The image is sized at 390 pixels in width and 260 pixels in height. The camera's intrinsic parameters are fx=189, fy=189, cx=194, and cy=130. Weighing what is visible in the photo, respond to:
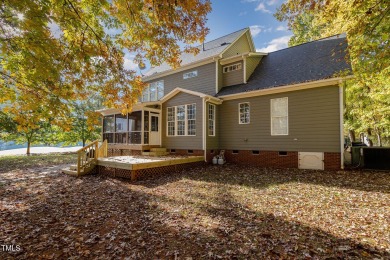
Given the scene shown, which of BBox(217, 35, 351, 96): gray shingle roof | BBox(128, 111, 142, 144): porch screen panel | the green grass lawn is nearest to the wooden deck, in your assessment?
BBox(128, 111, 142, 144): porch screen panel

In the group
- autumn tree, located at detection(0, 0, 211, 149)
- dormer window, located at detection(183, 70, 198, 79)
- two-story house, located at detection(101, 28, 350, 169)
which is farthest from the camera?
dormer window, located at detection(183, 70, 198, 79)

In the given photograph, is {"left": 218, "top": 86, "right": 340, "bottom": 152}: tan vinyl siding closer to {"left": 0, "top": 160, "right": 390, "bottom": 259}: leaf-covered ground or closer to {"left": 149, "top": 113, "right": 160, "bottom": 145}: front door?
{"left": 0, "top": 160, "right": 390, "bottom": 259}: leaf-covered ground

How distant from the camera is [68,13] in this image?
13.9 ft

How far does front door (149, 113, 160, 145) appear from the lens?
12670mm

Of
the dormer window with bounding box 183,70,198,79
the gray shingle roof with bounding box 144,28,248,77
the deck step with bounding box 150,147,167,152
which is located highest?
the gray shingle roof with bounding box 144,28,248,77

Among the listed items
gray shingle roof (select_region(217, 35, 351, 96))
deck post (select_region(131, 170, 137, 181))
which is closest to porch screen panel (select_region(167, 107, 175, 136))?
gray shingle roof (select_region(217, 35, 351, 96))

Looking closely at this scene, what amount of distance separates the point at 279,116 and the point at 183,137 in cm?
571

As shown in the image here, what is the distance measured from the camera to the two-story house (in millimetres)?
8984

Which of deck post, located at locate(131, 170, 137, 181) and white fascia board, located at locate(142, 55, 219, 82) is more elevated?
white fascia board, located at locate(142, 55, 219, 82)

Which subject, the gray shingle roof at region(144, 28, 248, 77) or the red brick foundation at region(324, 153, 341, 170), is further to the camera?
the gray shingle roof at region(144, 28, 248, 77)

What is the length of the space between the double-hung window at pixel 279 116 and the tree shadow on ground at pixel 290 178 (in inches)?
86.4

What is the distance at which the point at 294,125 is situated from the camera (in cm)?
966

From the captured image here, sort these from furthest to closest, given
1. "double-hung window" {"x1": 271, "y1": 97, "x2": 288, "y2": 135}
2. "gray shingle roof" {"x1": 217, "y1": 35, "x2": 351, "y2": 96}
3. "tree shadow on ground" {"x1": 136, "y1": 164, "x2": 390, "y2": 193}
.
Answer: "double-hung window" {"x1": 271, "y1": 97, "x2": 288, "y2": 135}, "gray shingle roof" {"x1": 217, "y1": 35, "x2": 351, "y2": 96}, "tree shadow on ground" {"x1": 136, "y1": 164, "x2": 390, "y2": 193}

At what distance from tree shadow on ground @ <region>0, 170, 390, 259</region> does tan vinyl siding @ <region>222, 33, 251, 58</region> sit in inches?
432
